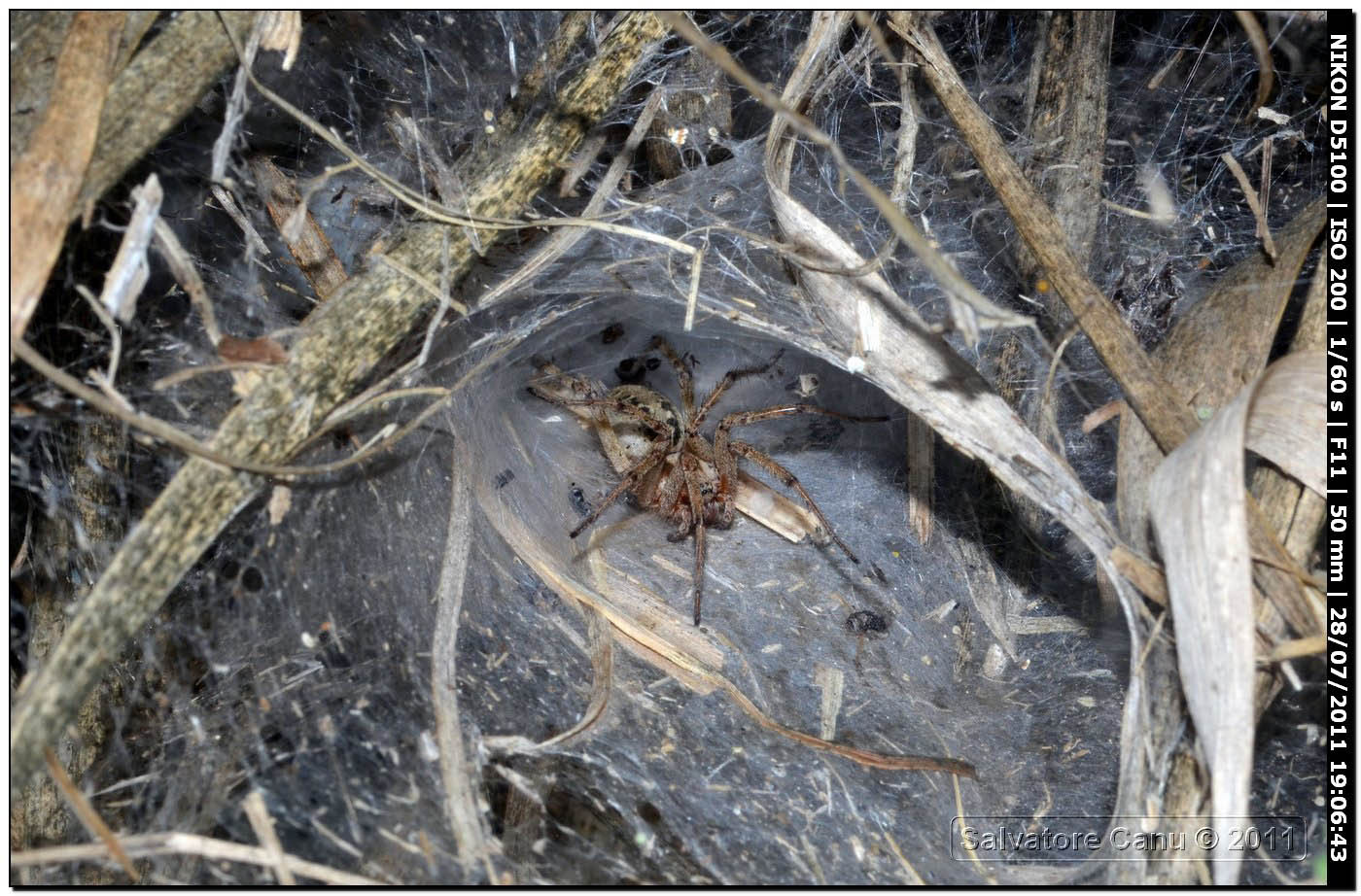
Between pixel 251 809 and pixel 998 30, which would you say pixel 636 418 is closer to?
pixel 998 30

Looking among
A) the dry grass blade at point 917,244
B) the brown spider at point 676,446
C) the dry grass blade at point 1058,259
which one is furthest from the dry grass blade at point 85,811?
the dry grass blade at point 1058,259

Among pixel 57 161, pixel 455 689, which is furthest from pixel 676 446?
pixel 57 161

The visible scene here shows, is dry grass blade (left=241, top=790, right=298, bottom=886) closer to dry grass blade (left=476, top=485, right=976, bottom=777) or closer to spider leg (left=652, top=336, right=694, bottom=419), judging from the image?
dry grass blade (left=476, top=485, right=976, bottom=777)

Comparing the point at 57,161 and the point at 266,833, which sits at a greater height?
the point at 57,161

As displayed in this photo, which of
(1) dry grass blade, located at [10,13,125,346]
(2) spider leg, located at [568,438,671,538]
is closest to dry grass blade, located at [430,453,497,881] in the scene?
(2) spider leg, located at [568,438,671,538]

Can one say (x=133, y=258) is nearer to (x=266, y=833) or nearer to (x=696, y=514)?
(x=266, y=833)

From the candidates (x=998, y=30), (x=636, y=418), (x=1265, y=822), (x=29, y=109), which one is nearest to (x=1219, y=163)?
(x=998, y=30)
